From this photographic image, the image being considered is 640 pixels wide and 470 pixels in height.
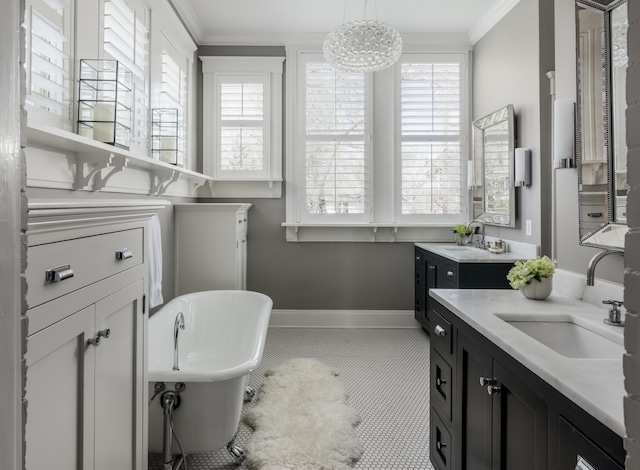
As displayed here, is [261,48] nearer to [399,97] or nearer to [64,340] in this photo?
[399,97]

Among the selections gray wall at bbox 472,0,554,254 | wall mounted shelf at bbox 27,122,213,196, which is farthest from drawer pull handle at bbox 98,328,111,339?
gray wall at bbox 472,0,554,254

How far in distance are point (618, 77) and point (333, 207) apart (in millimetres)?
2713

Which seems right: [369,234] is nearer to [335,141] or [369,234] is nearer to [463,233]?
[463,233]

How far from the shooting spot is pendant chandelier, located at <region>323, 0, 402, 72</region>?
2.62 meters

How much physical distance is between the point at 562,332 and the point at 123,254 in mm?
1521

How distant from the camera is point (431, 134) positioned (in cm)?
390

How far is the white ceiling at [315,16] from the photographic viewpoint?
3.25 meters

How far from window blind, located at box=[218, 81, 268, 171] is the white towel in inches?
60.2

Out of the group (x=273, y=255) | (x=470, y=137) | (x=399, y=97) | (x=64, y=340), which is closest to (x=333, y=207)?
(x=273, y=255)

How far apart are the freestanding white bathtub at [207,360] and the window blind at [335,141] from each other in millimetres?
1471

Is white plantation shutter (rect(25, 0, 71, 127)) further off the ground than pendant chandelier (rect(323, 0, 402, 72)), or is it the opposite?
pendant chandelier (rect(323, 0, 402, 72))

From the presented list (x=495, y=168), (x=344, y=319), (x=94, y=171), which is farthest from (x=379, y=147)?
(x=94, y=171)

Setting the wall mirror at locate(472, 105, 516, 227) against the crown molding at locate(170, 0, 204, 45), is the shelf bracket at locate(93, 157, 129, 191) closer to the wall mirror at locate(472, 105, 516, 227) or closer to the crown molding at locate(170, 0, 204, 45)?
the crown molding at locate(170, 0, 204, 45)

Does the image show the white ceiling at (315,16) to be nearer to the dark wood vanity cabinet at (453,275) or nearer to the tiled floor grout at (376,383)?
the dark wood vanity cabinet at (453,275)
